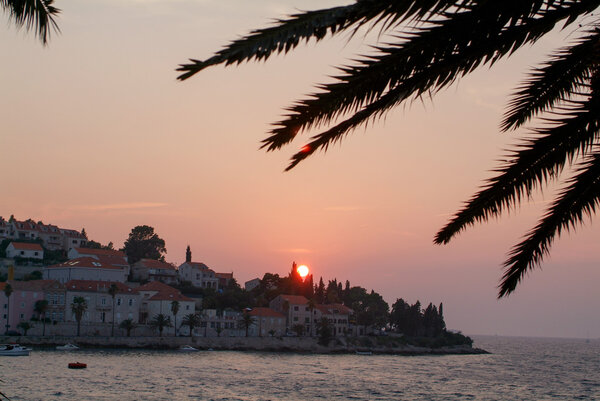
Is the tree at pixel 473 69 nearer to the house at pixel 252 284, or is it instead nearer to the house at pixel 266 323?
the house at pixel 266 323

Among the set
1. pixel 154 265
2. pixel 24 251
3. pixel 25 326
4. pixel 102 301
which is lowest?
pixel 25 326

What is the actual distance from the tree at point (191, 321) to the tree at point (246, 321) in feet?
32.2

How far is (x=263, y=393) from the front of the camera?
2702 inches

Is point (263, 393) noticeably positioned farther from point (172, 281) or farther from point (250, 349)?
point (172, 281)

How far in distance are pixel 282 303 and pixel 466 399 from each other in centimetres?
7607

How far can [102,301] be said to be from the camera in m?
118

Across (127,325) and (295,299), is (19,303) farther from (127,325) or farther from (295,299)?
(295,299)

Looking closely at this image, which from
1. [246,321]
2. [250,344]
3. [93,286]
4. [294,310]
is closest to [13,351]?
[93,286]

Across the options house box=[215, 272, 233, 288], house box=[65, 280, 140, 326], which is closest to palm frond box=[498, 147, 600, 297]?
house box=[65, 280, 140, 326]

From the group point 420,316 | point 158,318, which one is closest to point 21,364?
point 158,318

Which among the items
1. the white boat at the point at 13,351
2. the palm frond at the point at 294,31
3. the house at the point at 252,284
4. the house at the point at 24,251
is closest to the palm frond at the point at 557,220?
the palm frond at the point at 294,31

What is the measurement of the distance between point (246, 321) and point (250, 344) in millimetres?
4444

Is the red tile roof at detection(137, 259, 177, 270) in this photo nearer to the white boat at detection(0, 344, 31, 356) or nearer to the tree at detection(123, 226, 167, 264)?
the tree at detection(123, 226, 167, 264)

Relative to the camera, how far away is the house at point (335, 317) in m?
149
